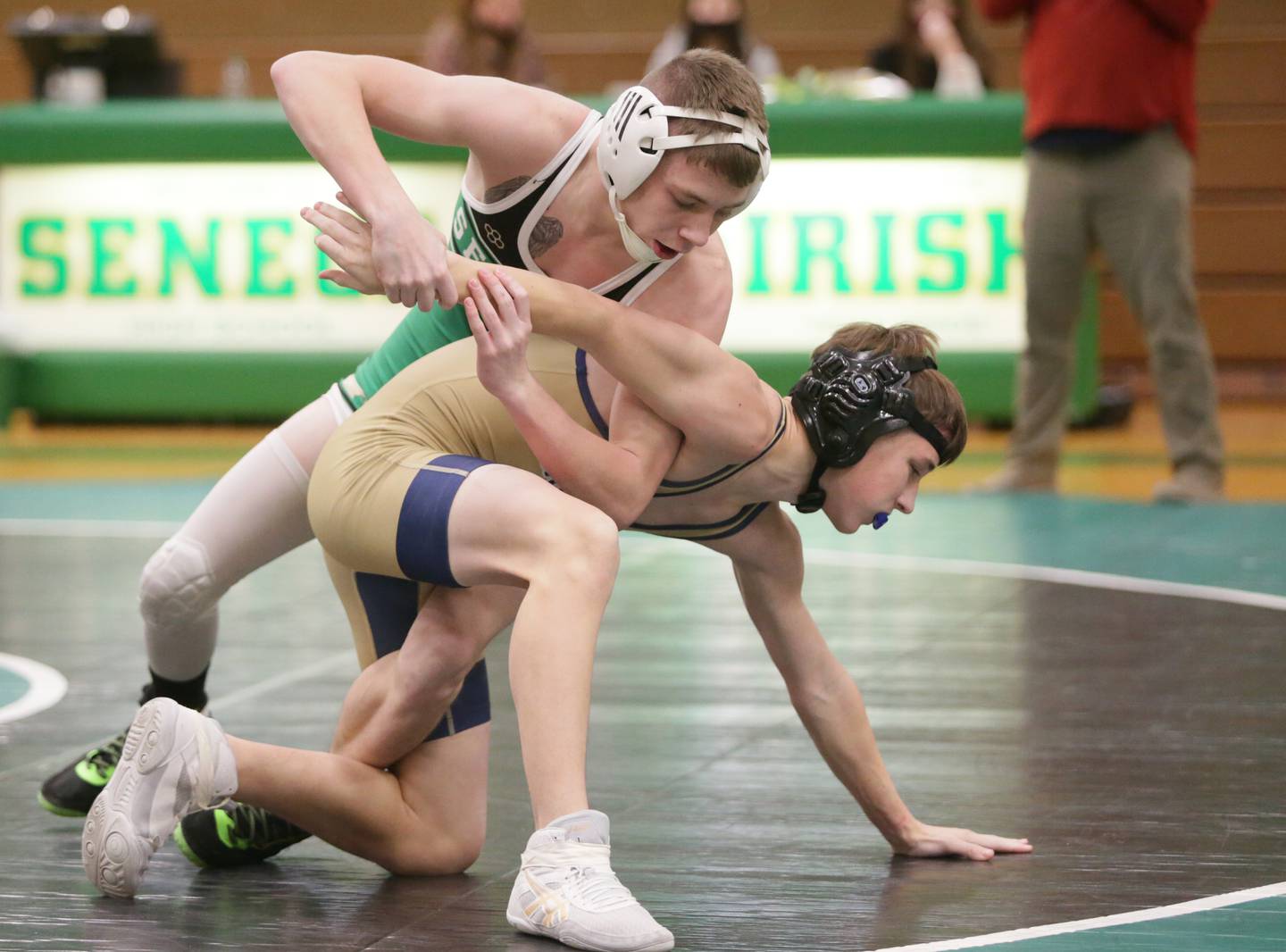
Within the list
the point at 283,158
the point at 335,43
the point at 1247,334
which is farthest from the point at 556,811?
the point at 335,43

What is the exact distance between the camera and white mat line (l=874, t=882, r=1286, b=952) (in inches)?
91.3

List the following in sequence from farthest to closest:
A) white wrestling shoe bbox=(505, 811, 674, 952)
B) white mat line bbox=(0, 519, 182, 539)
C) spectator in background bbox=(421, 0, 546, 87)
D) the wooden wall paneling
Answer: the wooden wall paneling → spectator in background bbox=(421, 0, 546, 87) → white mat line bbox=(0, 519, 182, 539) → white wrestling shoe bbox=(505, 811, 674, 952)

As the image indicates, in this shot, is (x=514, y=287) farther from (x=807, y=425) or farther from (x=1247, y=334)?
(x=1247, y=334)

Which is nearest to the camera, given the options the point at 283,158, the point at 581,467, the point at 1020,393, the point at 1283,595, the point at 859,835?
the point at 581,467

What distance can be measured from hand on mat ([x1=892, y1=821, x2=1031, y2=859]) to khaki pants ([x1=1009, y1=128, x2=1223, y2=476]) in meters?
4.00

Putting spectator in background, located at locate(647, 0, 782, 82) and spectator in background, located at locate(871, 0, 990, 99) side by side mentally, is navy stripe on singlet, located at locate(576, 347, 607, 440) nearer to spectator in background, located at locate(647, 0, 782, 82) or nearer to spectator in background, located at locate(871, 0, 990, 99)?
spectator in background, located at locate(871, 0, 990, 99)

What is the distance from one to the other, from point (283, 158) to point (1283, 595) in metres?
4.84

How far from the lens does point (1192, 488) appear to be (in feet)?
21.4

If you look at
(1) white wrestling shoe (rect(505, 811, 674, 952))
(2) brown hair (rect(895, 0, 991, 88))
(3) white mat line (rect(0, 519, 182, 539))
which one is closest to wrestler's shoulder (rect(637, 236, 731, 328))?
(1) white wrestling shoe (rect(505, 811, 674, 952))

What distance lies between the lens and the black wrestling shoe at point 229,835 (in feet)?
9.02

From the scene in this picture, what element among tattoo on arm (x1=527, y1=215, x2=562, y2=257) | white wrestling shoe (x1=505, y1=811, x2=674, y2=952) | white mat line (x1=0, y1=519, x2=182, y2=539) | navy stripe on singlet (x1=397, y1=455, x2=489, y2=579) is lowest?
white mat line (x1=0, y1=519, x2=182, y2=539)

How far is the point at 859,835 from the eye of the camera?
9.50 feet

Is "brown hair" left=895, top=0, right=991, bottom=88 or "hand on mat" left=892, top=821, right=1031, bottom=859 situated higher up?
"brown hair" left=895, top=0, right=991, bottom=88

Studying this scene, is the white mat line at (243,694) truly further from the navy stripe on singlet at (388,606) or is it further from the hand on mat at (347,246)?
the hand on mat at (347,246)
